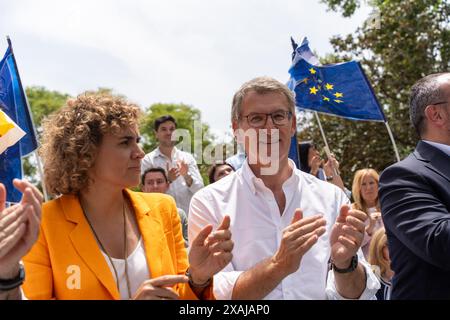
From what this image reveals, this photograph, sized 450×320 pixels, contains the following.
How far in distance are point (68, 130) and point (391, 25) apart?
15061 millimetres

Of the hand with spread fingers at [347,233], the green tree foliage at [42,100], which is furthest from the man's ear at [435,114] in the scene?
the green tree foliage at [42,100]

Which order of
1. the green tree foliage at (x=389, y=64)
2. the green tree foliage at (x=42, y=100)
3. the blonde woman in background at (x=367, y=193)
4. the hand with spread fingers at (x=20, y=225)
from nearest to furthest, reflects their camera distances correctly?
the hand with spread fingers at (x=20, y=225), the blonde woman in background at (x=367, y=193), the green tree foliage at (x=389, y=64), the green tree foliage at (x=42, y=100)

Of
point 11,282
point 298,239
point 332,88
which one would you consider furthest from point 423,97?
point 332,88

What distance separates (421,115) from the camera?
3803mm

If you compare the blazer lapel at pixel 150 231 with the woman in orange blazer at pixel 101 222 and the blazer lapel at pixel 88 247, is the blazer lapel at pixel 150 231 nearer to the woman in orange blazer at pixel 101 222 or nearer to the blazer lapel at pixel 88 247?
the woman in orange blazer at pixel 101 222

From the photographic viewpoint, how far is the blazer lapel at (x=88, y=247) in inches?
123

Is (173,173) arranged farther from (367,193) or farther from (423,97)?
(423,97)

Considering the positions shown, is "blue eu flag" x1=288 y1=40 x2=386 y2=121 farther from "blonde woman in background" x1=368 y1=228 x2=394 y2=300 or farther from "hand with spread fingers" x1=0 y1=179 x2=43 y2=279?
"hand with spread fingers" x1=0 y1=179 x2=43 y2=279

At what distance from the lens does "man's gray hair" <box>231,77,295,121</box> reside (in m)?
3.70

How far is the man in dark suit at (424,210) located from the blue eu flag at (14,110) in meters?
3.40

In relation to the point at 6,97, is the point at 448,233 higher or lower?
lower

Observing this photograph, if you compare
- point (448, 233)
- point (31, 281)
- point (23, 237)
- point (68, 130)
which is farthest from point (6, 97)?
point (448, 233)
